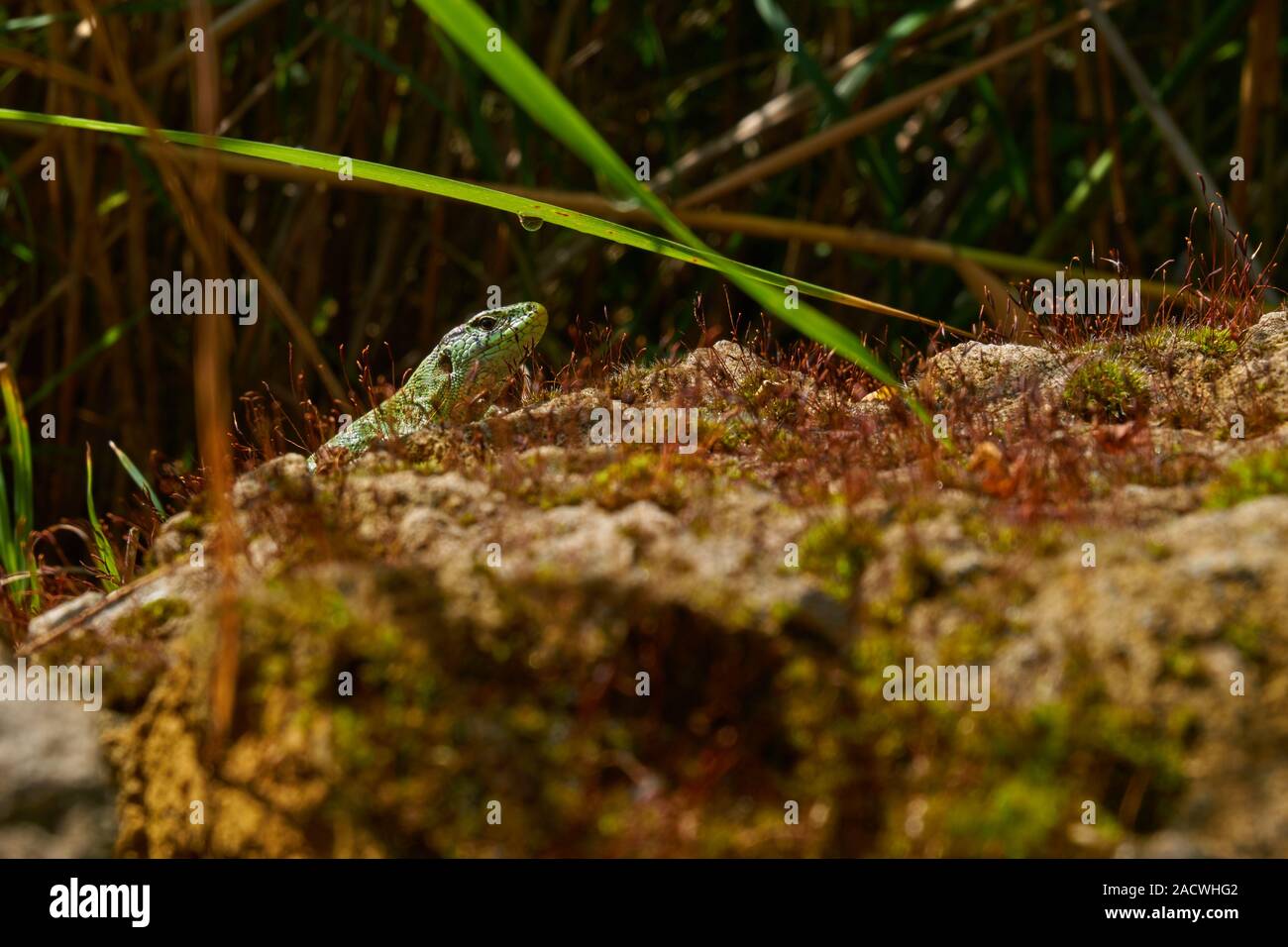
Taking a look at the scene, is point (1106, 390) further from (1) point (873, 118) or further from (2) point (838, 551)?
(1) point (873, 118)

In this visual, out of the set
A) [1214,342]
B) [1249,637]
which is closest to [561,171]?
[1214,342]

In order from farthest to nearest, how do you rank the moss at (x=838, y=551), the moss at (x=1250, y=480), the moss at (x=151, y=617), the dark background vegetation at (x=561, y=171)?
the dark background vegetation at (x=561, y=171) < the moss at (x=151, y=617) < the moss at (x=1250, y=480) < the moss at (x=838, y=551)

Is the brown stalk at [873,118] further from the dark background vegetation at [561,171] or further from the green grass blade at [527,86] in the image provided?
the green grass blade at [527,86]

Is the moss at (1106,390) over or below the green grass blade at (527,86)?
below

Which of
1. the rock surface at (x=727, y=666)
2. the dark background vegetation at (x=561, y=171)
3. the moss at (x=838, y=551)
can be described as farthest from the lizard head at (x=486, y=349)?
the moss at (x=838, y=551)

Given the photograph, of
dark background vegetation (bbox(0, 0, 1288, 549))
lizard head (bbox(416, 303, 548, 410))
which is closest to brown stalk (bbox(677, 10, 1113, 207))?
dark background vegetation (bbox(0, 0, 1288, 549))

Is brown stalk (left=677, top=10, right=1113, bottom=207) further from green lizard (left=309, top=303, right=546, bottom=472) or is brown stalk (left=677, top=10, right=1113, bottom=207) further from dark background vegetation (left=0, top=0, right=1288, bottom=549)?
green lizard (left=309, top=303, right=546, bottom=472)

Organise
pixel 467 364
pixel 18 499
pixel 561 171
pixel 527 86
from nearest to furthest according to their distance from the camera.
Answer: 1. pixel 527 86
2. pixel 18 499
3. pixel 467 364
4. pixel 561 171

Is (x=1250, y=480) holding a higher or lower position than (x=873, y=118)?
lower
